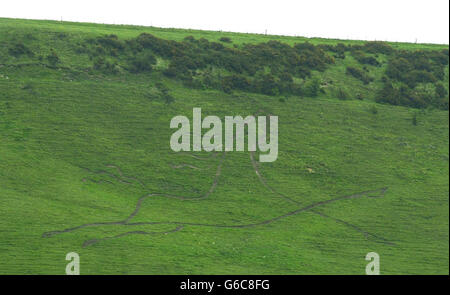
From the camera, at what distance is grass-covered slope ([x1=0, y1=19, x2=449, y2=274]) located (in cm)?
3322

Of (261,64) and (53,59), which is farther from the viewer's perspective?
(261,64)

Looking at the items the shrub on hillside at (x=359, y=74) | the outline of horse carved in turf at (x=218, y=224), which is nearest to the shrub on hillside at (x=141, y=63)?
the outline of horse carved in turf at (x=218, y=224)

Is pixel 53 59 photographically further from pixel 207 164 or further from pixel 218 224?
pixel 218 224

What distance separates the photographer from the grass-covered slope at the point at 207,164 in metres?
33.2

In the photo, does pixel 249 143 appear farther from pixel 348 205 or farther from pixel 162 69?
pixel 162 69

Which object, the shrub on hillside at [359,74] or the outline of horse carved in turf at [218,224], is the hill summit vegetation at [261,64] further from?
the outline of horse carved in turf at [218,224]

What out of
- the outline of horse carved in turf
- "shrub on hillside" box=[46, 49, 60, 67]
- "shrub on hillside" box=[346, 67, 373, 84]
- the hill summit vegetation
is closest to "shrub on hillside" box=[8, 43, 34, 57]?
the hill summit vegetation

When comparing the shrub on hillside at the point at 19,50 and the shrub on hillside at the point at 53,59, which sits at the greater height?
the shrub on hillside at the point at 19,50

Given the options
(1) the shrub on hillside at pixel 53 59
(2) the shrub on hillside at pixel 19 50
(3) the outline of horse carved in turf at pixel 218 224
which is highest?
(2) the shrub on hillside at pixel 19 50

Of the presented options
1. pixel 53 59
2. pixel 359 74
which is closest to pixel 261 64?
pixel 359 74

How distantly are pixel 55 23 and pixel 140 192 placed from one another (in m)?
32.7

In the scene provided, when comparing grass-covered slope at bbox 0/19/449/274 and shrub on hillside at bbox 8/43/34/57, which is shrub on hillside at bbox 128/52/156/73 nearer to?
grass-covered slope at bbox 0/19/449/274

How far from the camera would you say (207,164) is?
43.5 m
